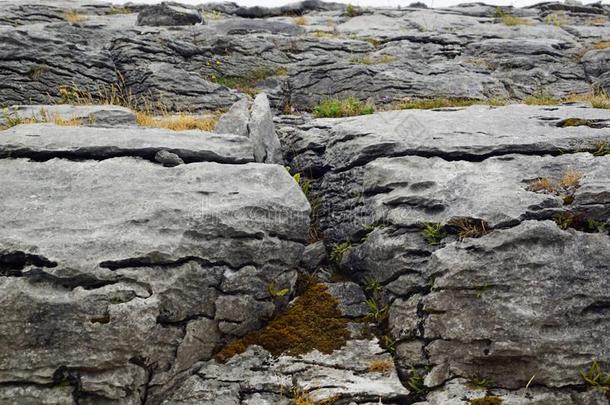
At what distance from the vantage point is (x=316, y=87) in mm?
17609

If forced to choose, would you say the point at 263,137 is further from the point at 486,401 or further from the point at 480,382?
the point at 486,401

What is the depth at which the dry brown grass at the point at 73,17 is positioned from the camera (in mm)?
21047

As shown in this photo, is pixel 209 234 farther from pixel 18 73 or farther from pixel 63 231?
pixel 18 73

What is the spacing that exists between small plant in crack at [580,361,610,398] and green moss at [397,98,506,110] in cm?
985

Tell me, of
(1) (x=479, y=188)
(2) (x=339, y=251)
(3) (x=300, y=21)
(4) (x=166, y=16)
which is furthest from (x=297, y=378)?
(3) (x=300, y=21)

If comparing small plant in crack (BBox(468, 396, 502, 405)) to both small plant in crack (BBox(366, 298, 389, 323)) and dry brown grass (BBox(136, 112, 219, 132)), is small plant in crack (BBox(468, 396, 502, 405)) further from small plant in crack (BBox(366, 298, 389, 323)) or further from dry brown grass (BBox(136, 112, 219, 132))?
dry brown grass (BBox(136, 112, 219, 132))

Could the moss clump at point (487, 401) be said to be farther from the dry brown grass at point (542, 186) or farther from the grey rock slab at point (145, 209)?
the grey rock slab at point (145, 209)

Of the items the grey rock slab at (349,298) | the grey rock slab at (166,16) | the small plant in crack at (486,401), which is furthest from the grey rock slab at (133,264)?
the grey rock slab at (166,16)

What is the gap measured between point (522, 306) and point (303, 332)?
11.6 feet

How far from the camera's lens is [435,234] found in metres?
8.51

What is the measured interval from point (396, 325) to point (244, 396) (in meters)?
2.71

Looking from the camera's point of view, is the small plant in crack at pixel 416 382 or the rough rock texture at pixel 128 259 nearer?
the rough rock texture at pixel 128 259

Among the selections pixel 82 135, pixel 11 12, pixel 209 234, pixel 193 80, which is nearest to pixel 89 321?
pixel 209 234

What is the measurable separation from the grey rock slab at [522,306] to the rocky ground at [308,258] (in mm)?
30
